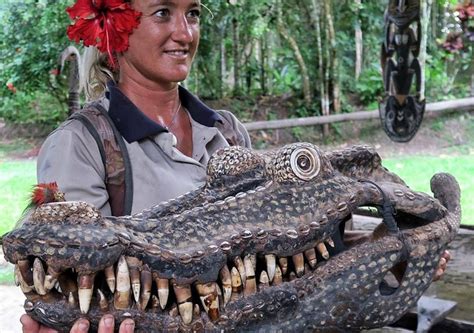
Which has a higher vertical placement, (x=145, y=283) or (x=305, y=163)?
(x=305, y=163)

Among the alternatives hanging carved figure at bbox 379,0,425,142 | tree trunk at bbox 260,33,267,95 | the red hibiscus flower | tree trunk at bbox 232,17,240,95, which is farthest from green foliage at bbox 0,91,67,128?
hanging carved figure at bbox 379,0,425,142

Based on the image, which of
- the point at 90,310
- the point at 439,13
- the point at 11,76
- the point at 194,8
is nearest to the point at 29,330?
the point at 90,310

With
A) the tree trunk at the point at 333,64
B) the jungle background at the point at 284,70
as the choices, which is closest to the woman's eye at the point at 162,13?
the jungle background at the point at 284,70

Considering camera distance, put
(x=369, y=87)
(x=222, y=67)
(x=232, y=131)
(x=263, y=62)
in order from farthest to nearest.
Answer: (x=263, y=62)
(x=222, y=67)
(x=369, y=87)
(x=232, y=131)

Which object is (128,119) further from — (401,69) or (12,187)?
(12,187)

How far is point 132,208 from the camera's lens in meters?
1.62

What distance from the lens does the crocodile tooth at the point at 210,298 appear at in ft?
3.61

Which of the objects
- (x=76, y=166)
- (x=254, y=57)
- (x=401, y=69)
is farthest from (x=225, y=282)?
(x=254, y=57)

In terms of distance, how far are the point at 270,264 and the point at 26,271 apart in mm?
415

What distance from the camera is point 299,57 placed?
33.2 feet

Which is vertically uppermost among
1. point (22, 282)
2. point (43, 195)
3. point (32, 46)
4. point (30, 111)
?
point (32, 46)

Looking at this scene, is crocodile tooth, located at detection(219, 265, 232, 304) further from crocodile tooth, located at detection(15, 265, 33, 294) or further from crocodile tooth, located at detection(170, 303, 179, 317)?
crocodile tooth, located at detection(15, 265, 33, 294)

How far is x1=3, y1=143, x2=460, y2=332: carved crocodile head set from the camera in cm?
101

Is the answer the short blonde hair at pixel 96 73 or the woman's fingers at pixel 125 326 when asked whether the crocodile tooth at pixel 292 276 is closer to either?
the woman's fingers at pixel 125 326
